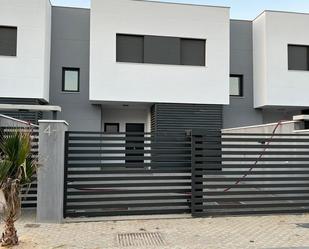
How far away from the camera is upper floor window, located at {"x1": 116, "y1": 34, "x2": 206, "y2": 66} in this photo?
680 inches

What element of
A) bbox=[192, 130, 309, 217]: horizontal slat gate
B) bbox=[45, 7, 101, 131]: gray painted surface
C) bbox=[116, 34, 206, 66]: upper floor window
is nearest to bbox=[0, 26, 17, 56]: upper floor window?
bbox=[45, 7, 101, 131]: gray painted surface

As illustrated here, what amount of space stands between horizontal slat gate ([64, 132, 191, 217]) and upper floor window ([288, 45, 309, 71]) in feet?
39.8

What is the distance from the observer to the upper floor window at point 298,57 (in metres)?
18.8

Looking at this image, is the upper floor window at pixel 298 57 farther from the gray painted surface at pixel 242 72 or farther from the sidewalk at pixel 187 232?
the sidewalk at pixel 187 232

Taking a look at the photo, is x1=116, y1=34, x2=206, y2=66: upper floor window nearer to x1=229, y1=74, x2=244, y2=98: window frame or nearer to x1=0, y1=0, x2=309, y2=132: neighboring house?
x1=0, y1=0, x2=309, y2=132: neighboring house

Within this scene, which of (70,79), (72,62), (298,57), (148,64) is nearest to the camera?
(148,64)

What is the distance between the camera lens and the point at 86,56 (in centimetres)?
1775

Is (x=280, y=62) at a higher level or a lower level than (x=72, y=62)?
higher

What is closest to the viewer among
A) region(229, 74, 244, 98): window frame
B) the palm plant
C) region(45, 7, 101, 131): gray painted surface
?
the palm plant

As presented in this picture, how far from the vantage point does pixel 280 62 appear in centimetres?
1850

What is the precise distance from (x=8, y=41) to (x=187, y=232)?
41.5 feet

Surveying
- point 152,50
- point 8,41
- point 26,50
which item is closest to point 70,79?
point 26,50

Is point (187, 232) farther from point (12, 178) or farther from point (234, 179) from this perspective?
point (12, 178)

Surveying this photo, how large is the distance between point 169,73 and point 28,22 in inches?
252
